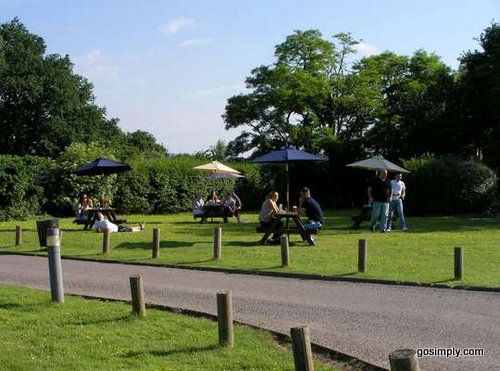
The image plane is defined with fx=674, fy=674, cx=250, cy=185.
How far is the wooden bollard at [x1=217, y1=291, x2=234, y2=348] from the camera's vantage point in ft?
22.8

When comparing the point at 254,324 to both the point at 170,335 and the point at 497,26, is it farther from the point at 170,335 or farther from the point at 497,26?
the point at 497,26

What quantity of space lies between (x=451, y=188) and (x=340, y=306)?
21.8 m

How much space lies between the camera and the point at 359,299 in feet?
32.2

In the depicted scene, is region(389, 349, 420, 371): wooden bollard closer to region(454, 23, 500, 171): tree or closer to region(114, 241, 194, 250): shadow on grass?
region(114, 241, 194, 250): shadow on grass

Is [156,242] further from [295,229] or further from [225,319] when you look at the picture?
[225,319]

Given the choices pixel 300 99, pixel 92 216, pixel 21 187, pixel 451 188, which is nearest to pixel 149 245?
pixel 92 216

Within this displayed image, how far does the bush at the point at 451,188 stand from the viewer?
29.8m

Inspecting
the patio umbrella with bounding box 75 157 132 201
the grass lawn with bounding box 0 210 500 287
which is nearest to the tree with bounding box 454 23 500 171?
the grass lawn with bounding box 0 210 500 287

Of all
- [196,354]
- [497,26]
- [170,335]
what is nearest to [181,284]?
[170,335]

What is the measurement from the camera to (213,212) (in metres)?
27.4

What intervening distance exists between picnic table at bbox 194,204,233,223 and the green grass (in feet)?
58.7

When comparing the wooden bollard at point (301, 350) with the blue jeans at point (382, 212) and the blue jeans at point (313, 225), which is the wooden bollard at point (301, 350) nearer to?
the blue jeans at point (313, 225)

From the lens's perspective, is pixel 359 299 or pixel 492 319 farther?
pixel 359 299

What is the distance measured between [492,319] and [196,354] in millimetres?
3890
